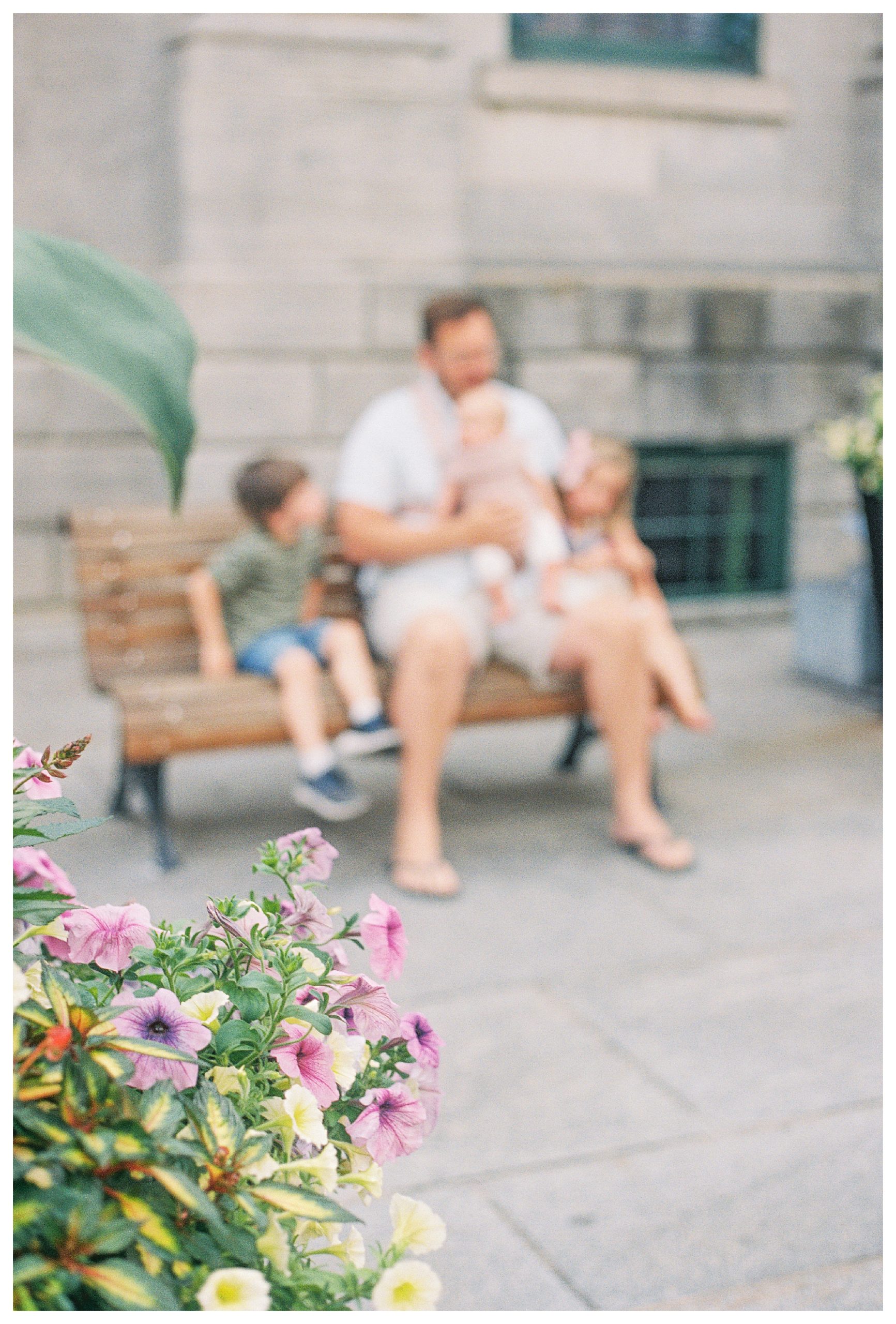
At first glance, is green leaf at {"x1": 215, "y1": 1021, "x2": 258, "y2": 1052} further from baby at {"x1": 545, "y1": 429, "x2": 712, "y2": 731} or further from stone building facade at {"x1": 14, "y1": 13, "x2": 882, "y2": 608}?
stone building facade at {"x1": 14, "y1": 13, "x2": 882, "y2": 608}

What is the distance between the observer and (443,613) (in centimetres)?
450

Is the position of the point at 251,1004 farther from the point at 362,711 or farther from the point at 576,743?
the point at 576,743

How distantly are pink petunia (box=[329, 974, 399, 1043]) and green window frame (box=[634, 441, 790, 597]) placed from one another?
721cm

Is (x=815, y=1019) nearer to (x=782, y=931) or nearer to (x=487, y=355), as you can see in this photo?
(x=782, y=931)

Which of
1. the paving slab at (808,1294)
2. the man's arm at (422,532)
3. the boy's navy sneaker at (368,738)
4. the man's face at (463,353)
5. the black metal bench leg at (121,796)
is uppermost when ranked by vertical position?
the man's face at (463,353)

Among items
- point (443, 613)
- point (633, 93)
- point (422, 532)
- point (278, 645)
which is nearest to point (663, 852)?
point (443, 613)

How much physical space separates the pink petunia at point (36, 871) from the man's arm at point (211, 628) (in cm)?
345

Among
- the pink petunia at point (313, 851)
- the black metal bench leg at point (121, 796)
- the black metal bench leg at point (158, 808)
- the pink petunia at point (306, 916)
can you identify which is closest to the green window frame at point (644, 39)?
the black metal bench leg at point (121, 796)

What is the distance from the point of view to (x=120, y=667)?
191 inches

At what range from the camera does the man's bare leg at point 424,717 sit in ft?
14.6

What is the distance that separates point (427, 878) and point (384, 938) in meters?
2.95

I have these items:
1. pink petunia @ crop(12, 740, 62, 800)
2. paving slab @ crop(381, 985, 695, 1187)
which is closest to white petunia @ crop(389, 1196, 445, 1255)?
pink petunia @ crop(12, 740, 62, 800)

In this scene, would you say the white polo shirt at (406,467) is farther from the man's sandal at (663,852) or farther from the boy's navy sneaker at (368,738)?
the man's sandal at (663,852)
